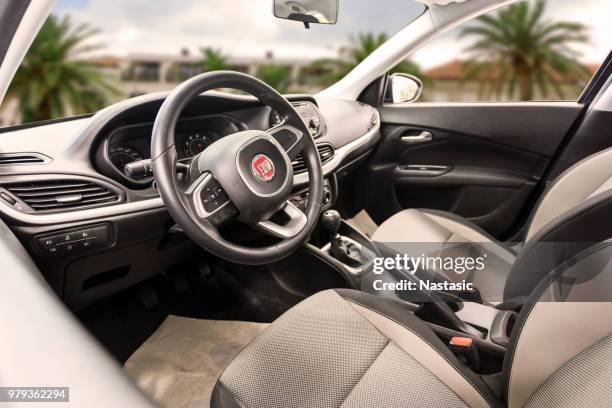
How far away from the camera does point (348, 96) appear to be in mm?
2391

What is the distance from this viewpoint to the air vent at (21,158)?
51.1 inches

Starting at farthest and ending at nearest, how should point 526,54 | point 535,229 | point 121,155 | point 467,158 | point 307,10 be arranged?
1. point 526,54
2. point 467,158
3. point 307,10
4. point 535,229
5. point 121,155

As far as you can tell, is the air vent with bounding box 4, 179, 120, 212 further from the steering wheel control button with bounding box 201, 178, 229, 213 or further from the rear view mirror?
the rear view mirror

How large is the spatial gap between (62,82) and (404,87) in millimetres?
7966

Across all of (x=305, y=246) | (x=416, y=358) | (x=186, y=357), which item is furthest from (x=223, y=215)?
(x=186, y=357)

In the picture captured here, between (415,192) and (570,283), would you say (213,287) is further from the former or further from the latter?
(570,283)

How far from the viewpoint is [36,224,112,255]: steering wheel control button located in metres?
1.31

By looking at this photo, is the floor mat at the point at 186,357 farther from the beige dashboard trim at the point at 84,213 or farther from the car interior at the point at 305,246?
the beige dashboard trim at the point at 84,213

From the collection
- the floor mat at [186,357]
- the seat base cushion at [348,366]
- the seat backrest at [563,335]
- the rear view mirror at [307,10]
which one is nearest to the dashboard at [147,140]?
the rear view mirror at [307,10]

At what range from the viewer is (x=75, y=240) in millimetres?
1354

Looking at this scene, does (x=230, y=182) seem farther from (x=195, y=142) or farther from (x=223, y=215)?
(x=195, y=142)

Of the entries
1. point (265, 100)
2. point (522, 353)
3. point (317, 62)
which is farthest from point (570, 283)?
point (317, 62)

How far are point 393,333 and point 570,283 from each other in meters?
0.36

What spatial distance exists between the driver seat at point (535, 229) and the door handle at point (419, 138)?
0.54 metres
